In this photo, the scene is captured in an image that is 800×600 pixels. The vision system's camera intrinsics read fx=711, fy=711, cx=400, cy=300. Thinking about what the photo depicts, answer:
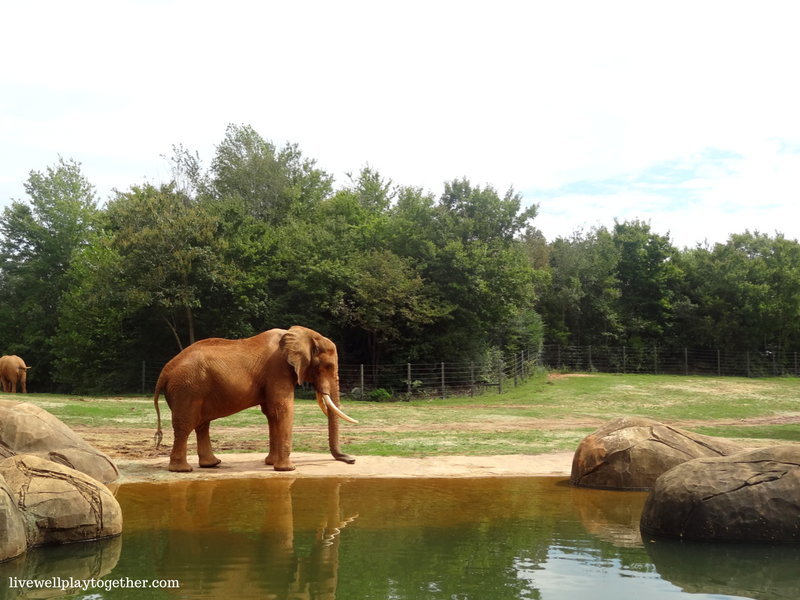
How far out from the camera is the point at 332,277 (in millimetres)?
31641

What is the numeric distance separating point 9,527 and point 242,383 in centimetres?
548

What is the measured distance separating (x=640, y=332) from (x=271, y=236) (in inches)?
1061

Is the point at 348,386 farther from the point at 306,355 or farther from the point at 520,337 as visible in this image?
the point at 306,355

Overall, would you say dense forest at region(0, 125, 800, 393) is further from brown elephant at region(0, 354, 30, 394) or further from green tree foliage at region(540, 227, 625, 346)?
brown elephant at region(0, 354, 30, 394)

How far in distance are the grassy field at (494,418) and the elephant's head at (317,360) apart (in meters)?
1.71

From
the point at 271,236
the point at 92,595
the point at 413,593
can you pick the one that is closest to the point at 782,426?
the point at 413,593

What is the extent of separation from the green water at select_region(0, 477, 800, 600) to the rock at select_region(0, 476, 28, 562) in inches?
5.6

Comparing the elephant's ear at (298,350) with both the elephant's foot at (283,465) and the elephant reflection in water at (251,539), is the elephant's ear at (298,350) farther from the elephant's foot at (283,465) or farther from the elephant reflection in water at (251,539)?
the elephant reflection in water at (251,539)

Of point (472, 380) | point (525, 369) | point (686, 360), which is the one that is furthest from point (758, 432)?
point (686, 360)

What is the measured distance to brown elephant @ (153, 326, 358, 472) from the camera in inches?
470

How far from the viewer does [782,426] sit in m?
20.0

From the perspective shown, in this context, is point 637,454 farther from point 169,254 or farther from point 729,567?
point 169,254

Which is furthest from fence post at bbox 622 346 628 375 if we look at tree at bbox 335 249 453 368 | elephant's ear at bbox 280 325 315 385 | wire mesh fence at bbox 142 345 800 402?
elephant's ear at bbox 280 325 315 385

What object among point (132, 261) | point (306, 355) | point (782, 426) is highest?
point (132, 261)
